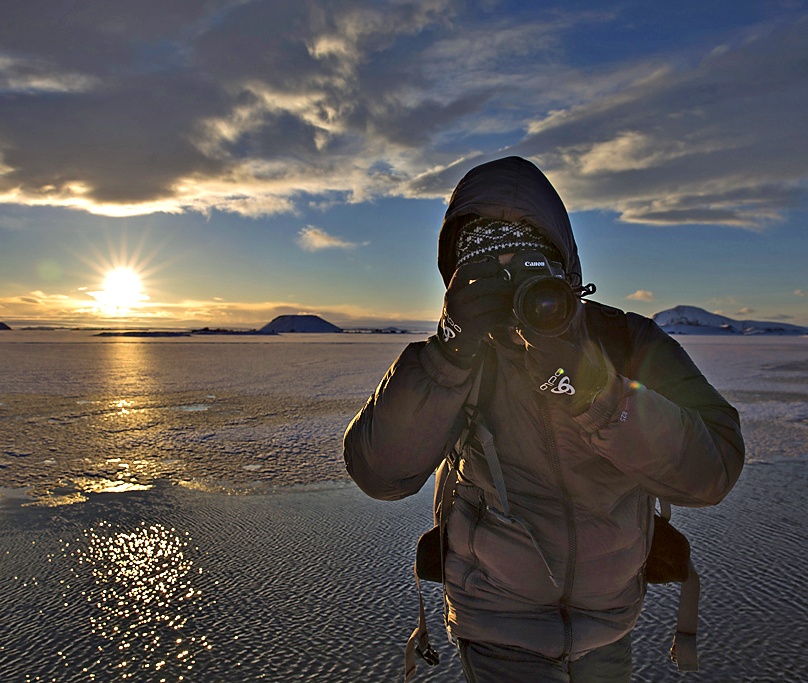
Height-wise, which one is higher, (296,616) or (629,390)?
(629,390)

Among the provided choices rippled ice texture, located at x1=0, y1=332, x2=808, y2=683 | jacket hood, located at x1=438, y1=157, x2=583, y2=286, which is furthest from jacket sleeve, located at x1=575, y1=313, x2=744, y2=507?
rippled ice texture, located at x1=0, y1=332, x2=808, y2=683

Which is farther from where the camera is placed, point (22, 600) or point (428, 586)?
point (428, 586)

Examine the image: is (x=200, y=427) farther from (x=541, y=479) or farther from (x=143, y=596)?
(x=541, y=479)

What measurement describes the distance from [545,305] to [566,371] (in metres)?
0.15

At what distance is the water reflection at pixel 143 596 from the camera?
220cm

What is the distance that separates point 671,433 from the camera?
111 cm

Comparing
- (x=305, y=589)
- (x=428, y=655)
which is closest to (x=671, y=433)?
(x=428, y=655)

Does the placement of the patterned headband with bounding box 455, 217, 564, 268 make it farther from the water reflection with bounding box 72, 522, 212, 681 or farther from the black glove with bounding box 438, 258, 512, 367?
the water reflection with bounding box 72, 522, 212, 681

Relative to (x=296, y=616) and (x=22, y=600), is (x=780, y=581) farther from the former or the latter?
(x=22, y=600)

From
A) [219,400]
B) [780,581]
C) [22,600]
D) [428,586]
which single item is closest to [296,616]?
[428,586]

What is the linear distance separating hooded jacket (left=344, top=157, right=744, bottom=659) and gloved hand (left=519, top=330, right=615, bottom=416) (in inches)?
→ 4.9

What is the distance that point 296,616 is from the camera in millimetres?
2486

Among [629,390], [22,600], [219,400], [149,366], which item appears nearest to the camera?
[629,390]

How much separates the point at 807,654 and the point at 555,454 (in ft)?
6.66
